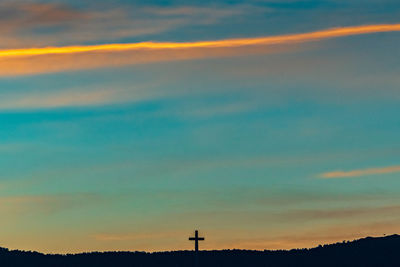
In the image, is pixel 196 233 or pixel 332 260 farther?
pixel 332 260

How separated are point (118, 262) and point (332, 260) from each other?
68.3 ft

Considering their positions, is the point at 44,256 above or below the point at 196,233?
above

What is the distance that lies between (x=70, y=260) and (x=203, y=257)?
43.5 ft

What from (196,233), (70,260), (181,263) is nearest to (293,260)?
(181,263)

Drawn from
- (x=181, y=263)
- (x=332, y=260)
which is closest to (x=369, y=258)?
(x=332, y=260)

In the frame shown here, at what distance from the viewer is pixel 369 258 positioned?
10844 centimetres

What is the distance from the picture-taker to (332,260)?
352 ft

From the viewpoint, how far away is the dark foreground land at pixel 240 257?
353ft

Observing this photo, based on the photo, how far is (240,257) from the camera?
109 m

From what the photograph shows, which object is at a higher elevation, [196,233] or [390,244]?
[390,244]

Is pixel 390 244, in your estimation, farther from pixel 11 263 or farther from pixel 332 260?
pixel 11 263

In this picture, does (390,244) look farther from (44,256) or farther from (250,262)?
(44,256)

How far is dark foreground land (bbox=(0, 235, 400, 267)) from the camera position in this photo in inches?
4237

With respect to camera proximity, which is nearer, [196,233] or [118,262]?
[196,233]
